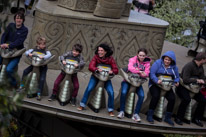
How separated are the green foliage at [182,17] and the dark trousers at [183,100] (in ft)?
30.0

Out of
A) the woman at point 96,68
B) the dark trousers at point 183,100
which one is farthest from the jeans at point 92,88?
the dark trousers at point 183,100

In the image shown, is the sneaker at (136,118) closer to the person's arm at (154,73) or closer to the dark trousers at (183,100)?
the person's arm at (154,73)

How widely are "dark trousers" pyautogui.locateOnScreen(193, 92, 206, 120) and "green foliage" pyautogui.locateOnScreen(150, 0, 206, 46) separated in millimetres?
8961

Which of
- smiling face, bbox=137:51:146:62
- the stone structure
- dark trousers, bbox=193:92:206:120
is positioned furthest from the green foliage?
smiling face, bbox=137:51:146:62

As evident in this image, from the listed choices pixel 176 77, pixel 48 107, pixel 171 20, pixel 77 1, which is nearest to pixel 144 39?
pixel 77 1

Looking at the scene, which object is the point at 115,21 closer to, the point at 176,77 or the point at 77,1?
the point at 77,1

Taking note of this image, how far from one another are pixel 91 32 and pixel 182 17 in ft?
29.4

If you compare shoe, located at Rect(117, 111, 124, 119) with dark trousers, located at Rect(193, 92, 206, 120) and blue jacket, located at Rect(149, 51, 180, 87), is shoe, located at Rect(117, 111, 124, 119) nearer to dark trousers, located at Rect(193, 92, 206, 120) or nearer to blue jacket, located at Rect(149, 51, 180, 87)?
blue jacket, located at Rect(149, 51, 180, 87)

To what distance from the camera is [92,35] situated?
28.0ft

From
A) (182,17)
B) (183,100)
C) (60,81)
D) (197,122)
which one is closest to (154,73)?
(183,100)

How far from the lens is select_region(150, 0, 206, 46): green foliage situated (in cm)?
1619

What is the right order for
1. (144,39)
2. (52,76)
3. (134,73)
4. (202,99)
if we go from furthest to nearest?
(144,39) → (52,76) → (202,99) → (134,73)

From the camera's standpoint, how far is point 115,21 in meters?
8.56

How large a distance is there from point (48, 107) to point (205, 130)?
2789 millimetres
